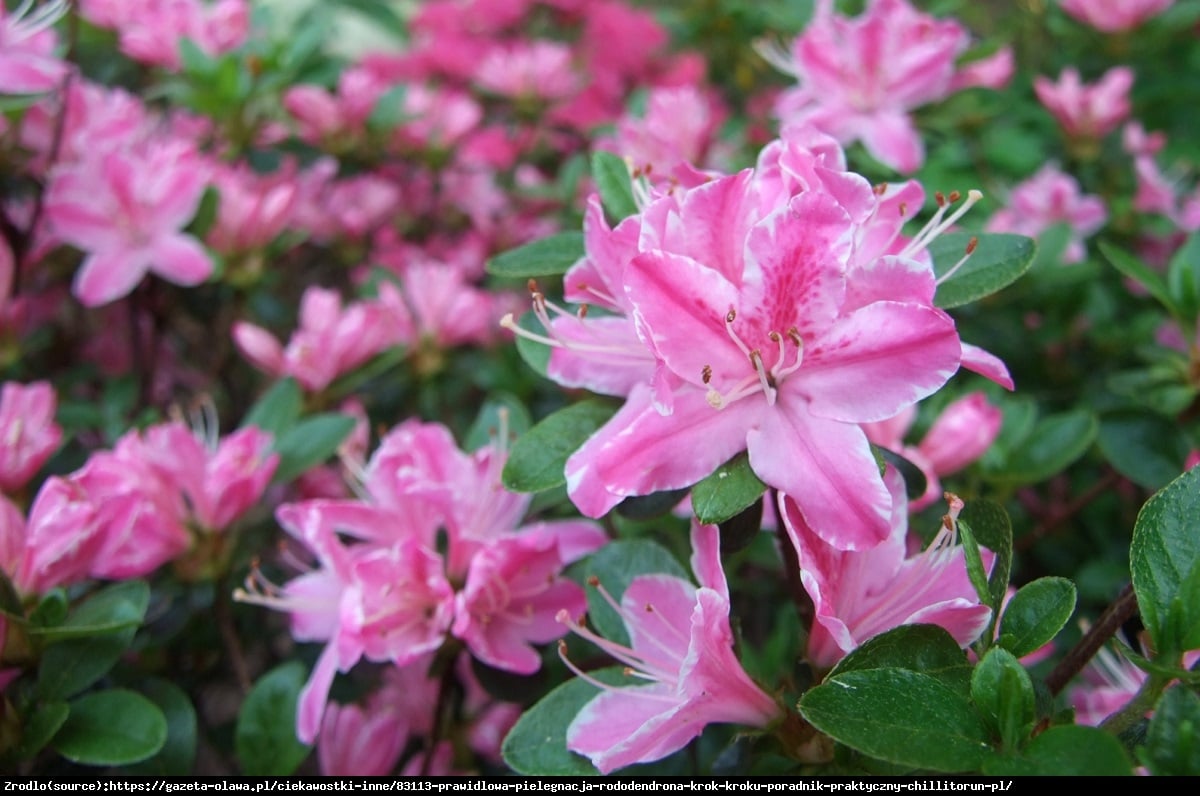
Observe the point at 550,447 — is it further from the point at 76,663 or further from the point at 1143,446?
the point at 1143,446

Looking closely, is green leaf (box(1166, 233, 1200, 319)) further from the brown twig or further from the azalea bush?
the brown twig

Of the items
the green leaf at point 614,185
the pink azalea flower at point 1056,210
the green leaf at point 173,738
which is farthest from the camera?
the pink azalea flower at point 1056,210

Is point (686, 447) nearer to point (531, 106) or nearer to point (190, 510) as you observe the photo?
point (190, 510)

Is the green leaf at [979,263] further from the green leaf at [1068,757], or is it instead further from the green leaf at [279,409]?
the green leaf at [279,409]

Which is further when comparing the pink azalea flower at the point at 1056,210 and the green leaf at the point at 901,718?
the pink azalea flower at the point at 1056,210

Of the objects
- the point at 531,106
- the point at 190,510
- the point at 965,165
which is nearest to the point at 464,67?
the point at 531,106

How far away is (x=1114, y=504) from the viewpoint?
4.78 feet

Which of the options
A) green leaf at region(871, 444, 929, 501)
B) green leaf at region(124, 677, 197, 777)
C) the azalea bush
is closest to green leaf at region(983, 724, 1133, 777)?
the azalea bush

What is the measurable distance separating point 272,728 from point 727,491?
66 centimetres

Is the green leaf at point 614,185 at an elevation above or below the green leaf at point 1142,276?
above

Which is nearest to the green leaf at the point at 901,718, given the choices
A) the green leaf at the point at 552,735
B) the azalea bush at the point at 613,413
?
the azalea bush at the point at 613,413

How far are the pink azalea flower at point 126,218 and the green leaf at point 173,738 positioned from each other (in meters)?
0.60

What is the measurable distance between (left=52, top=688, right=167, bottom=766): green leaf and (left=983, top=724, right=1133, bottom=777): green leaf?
0.72 metres

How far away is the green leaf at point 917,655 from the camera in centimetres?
64
